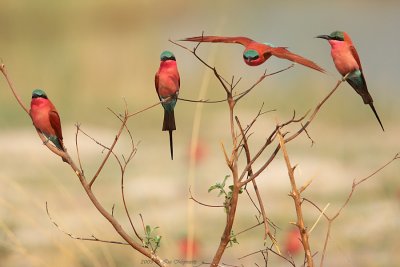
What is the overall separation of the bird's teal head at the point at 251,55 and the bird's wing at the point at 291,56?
20 mm

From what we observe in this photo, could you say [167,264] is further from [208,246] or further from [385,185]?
[385,185]

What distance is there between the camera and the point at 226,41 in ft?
3.96

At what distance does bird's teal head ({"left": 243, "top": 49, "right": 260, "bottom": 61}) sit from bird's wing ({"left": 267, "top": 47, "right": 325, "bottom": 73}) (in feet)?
0.07

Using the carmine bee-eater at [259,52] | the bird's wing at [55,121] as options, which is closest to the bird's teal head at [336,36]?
the carmine bee-eater at [259,52]

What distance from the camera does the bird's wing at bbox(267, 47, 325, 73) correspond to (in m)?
1.09

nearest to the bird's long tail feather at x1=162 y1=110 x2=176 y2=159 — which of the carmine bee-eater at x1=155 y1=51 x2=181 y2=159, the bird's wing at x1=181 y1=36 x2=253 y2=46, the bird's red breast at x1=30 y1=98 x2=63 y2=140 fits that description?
the carmine bee-eater at x1=155 y1=51 x2=181 y2=159

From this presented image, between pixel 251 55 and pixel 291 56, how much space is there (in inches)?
2.2

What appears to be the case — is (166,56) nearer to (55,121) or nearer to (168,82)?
(168,82)

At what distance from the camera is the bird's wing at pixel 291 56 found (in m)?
1.09

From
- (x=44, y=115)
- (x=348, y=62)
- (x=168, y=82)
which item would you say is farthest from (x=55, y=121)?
(x=348, y=62)

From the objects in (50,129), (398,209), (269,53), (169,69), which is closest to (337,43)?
(269,53)

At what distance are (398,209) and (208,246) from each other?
737 mm

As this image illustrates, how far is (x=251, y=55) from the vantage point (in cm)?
116

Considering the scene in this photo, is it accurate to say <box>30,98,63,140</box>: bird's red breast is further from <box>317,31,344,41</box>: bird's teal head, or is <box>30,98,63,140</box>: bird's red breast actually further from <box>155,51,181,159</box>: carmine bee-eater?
<box>317,31,344,41</box>: bird's teal head
